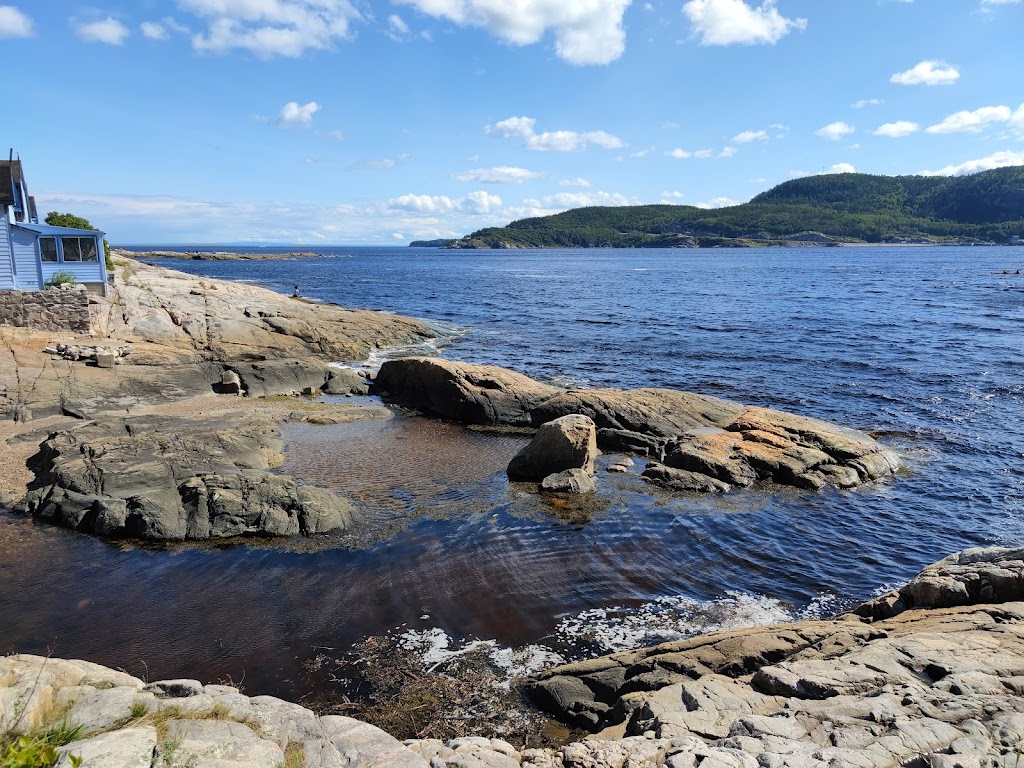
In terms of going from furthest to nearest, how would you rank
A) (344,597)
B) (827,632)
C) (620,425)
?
(620,425)
(344,597)
(827,632)

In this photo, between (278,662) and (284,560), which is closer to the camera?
(278,662)

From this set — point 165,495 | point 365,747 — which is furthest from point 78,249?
point 365,747

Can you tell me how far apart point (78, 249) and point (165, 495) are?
23.3 m

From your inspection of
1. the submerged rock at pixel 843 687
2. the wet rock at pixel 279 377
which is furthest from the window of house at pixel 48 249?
the submerged rock at pixel 843 687

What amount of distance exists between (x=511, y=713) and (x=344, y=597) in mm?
4199

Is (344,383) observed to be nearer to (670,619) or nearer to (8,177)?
(8,177)

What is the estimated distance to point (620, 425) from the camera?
21531mm

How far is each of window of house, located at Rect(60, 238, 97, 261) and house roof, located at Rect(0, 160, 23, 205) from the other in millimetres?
2573

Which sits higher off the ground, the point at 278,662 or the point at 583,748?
the point at 583,748

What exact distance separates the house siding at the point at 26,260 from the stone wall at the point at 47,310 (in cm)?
243

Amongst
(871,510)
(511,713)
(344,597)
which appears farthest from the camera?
(871,510)

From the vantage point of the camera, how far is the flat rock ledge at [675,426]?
18.0 m

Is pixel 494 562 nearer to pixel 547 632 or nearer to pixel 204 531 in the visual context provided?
pixel 547 632

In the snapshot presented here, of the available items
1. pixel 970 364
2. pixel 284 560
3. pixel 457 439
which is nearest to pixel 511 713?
pixel 284 560
